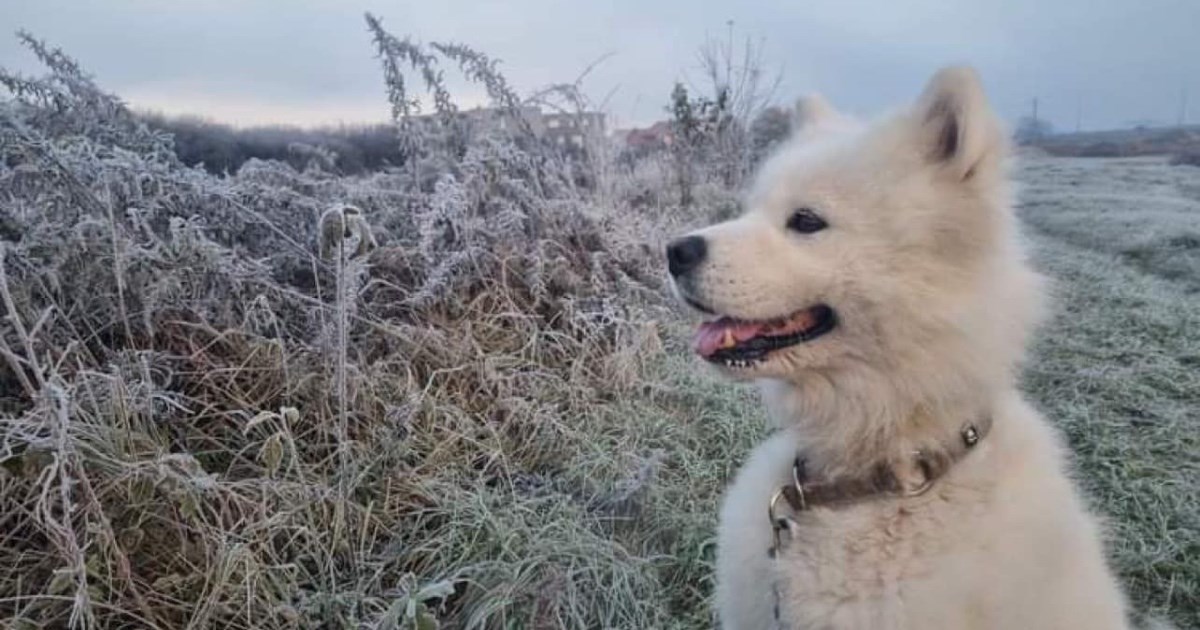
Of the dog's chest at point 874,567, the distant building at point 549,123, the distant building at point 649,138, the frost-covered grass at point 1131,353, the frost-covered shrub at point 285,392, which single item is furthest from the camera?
the distant building at point 649,138

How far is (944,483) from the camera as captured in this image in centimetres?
166

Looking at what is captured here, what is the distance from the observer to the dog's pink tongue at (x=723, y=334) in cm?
178

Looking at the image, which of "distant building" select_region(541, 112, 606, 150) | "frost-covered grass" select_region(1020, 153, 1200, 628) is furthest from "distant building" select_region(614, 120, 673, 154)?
"frost-covered grass" select_region(1020, 153, 1200, 628)

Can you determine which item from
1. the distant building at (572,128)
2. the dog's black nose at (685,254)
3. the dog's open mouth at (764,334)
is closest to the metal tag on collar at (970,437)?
the dog's open mouth at (764,334)

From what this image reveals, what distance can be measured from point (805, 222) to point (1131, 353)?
374 centimetres

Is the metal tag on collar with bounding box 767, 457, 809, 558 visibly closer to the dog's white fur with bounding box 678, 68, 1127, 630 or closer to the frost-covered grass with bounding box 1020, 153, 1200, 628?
the dog's white fur with bounding box 678, 68, 1127, 630

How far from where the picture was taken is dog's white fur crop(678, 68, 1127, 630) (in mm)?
1610

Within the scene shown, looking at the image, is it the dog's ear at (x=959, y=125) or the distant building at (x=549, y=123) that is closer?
the dog's ear at (x=959, y=125)

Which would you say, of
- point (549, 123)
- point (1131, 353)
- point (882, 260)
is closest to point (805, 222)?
point (882, 260)

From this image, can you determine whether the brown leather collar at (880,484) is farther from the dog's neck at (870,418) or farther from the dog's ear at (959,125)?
the dog's ear at (959,125)

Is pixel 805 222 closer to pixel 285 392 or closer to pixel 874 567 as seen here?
pixel 874 567

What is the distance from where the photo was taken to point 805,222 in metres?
1.79

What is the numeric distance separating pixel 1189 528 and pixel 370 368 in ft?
10.4

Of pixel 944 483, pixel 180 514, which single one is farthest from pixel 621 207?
pixel 944 483
